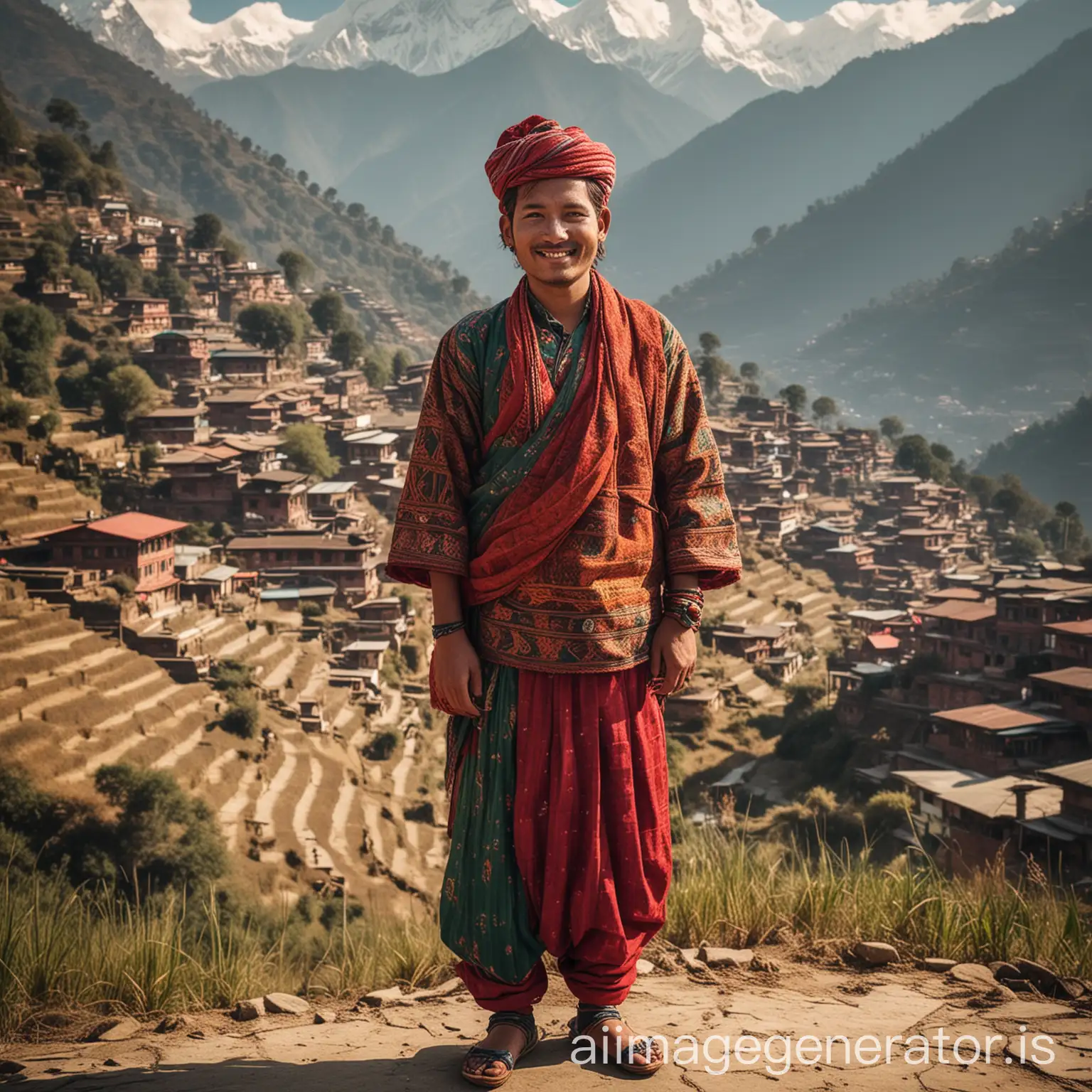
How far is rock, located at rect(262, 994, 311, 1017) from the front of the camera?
2.38 metres

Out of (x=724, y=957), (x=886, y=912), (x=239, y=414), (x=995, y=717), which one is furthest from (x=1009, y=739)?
(x=239, y=414)

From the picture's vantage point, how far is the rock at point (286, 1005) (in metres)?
2.38

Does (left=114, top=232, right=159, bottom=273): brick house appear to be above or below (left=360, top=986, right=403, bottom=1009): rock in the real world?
above

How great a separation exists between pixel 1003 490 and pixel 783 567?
11.2 metres

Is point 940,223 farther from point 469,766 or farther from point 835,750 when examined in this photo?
point 469,766

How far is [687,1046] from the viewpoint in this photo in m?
2.03

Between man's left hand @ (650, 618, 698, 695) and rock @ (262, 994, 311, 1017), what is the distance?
1062mm

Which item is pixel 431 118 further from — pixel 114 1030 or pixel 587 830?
pixel 587 830

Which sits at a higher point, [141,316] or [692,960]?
[141,316]

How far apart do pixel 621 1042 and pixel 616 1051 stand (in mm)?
19

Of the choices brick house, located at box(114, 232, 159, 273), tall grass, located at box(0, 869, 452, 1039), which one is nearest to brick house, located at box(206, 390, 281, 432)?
brick house, located at box(114, 232, 159, 273)

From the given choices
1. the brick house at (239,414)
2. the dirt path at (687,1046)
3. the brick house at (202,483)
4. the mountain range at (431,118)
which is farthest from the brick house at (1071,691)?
the mountain range at (431,118)

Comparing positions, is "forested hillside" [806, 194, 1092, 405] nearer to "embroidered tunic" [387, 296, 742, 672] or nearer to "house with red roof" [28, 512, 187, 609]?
"house with red roof" [28, 512, 187, 609]

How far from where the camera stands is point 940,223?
11188 cm
